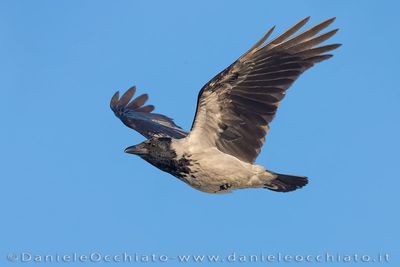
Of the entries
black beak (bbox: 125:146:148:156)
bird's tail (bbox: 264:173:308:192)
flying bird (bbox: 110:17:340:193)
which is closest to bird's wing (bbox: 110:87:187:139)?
black beak (bbox: 125:146:148:156)

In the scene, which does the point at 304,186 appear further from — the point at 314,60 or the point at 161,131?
the point at 161,131

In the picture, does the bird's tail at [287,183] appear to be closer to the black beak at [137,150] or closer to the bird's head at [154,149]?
the bird's head at [154,149]

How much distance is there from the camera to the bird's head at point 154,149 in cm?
1434

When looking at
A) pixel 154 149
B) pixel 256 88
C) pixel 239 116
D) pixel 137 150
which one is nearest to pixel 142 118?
pixel 137 150

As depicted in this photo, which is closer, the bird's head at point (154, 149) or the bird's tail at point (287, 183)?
the bird's head at point (154, 149)

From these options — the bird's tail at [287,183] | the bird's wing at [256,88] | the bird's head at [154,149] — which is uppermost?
the bird's wing at [256,88]

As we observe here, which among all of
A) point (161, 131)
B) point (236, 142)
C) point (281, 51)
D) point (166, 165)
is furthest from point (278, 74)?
point (161, 131)

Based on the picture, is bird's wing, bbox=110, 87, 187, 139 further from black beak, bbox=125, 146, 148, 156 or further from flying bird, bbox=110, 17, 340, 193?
flying bird, bbox=110, 17, 340, 193

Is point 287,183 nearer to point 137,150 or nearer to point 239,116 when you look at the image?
point 239,116

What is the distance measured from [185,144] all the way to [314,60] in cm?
271

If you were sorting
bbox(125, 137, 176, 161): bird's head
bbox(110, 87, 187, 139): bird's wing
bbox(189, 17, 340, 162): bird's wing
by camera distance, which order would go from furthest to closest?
bbox(110, 87, 187, 139): bird's wing, bbox(125, 137, 176, 161): bird's head, bbox(189, 17, 340, 162): bird's wing

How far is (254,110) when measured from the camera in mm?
14242

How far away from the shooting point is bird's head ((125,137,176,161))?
1434 cm

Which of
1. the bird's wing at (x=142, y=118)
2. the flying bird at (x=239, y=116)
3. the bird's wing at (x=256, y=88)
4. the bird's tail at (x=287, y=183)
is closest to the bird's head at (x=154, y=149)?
the flying bird at (x=239, y=116)
